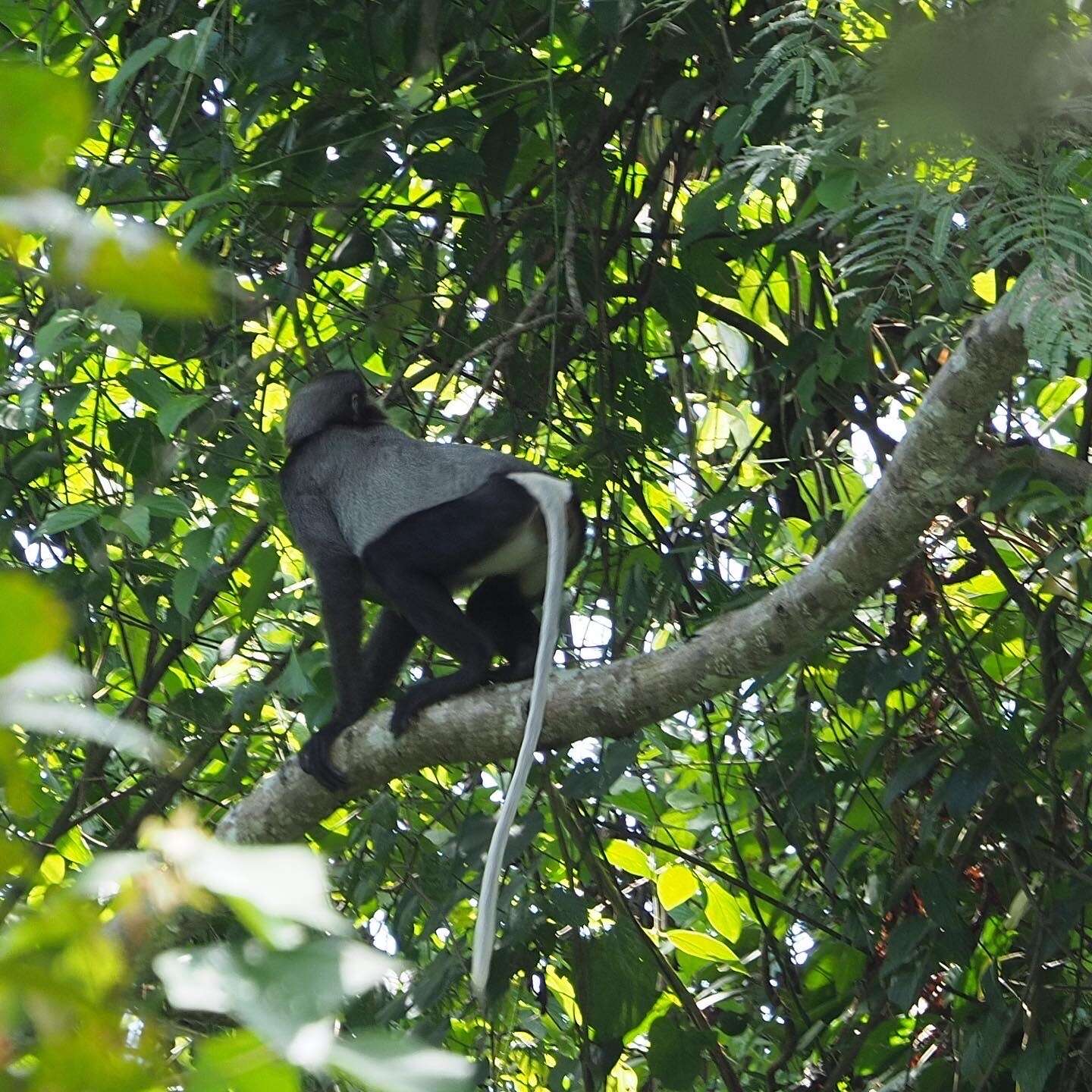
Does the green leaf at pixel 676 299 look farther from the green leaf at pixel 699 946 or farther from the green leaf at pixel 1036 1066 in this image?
the green leaf at pixel 1036 1066

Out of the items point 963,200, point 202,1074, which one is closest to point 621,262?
point 963,200

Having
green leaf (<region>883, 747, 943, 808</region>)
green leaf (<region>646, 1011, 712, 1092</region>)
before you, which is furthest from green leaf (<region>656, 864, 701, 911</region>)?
green leaf (<region>883, 747, 943, 808</region>)

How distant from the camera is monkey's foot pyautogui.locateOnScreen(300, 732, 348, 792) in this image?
3492mm

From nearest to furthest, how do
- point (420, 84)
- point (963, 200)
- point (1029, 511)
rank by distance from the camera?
point (963, 200) → point (1029, 511) → point (420, 84)

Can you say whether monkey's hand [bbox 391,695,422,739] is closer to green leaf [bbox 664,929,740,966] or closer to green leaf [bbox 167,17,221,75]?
green leaf [bbox 664,929,740,966]

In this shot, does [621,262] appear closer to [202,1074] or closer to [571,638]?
[571,638]

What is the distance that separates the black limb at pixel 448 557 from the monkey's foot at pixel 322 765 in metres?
0.37

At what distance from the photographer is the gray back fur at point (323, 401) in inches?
167

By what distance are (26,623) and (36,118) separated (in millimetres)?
148

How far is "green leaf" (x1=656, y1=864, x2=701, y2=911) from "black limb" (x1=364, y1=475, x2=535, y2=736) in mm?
757

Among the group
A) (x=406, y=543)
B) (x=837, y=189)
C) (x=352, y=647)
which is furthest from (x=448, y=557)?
(x=837, y=189)

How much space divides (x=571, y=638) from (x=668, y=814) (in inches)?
48.4

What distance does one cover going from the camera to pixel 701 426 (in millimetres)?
4555

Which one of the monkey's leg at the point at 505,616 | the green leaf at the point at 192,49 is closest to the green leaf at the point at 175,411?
the green leaf at the point at 192,49
